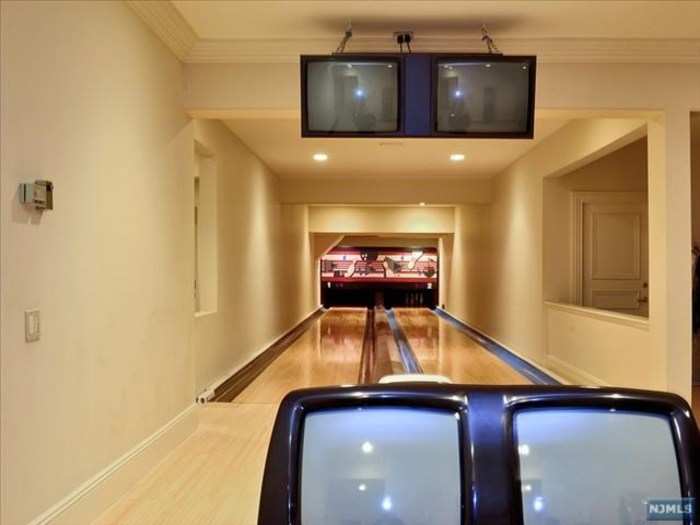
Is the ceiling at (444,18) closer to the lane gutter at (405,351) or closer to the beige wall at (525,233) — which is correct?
the beige wall at (525,233)

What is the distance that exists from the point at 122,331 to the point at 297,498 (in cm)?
228

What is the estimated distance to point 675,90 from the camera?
3.87 metres

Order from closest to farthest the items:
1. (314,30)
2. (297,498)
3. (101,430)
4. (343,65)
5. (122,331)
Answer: (297,498) < (101,430) < (122,331) < (343,65) < (314,30)

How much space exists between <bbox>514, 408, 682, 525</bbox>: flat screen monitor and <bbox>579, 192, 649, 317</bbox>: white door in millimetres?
5805

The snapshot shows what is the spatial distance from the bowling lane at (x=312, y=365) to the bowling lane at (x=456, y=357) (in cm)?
94

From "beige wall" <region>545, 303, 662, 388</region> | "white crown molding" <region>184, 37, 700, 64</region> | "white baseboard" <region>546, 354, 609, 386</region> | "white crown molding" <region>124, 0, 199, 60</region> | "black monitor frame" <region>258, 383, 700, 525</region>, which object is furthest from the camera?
"white baseboard" <region>546, 354, 609, 386</region>

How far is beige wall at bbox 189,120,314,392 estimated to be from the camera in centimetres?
531

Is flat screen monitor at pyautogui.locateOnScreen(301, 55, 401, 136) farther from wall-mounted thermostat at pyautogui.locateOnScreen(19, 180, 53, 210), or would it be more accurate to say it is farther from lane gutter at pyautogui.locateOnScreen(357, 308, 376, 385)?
lane gutter at pyautogui.locateOnScreen(357, 308, 376, 385)

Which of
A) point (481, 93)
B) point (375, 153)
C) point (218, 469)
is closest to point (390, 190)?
point (375, 153)

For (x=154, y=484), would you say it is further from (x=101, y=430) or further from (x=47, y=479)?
(x=47, y=479)

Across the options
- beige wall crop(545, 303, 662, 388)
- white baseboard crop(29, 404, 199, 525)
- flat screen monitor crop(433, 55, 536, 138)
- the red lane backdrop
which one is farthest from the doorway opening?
the red lane backdrop

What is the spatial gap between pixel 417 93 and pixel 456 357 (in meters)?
5.00

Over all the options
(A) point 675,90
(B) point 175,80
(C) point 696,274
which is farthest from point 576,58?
(C) point 696,274

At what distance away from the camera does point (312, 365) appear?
6.96 metres
